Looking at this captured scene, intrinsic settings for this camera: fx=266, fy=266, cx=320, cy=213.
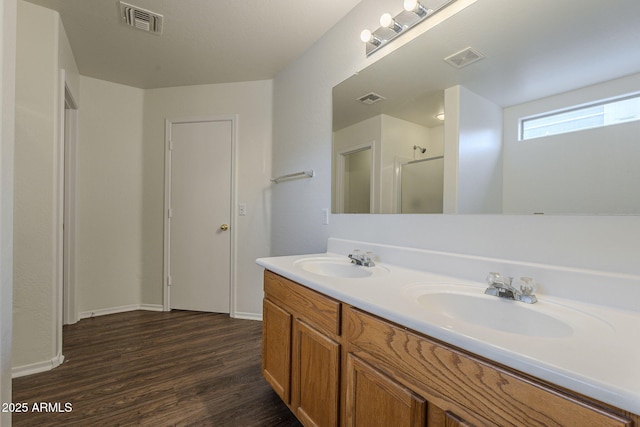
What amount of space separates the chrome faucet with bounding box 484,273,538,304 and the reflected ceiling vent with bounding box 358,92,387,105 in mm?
1071

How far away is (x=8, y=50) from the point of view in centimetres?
81

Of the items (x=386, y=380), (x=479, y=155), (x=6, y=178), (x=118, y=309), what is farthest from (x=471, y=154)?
(x=118, y=309)

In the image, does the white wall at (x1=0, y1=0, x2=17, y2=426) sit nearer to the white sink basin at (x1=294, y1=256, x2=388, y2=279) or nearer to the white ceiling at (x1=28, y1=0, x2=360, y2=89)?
the white sink basin at (x1=294, y1=256, x2=388, y2=279)

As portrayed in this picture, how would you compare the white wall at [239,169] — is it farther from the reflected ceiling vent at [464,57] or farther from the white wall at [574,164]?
the white wall at [574,164]

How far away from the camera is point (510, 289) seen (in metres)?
0.82

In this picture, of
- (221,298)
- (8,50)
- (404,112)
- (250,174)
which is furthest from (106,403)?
(404,112)

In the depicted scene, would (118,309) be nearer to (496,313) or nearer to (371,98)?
(371,98)

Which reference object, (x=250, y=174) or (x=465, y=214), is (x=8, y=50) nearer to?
(x=465, y=214)

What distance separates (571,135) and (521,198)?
0.77 ft

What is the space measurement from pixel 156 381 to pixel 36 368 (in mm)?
853

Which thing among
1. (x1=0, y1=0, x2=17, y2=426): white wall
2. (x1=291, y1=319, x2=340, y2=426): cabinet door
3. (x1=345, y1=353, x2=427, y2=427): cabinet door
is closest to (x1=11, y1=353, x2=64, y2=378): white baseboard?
(x1=0, y1=0, x2=17, y2=426): white wall

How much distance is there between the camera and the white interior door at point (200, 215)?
2740 mm

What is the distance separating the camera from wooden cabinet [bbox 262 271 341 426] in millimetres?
974

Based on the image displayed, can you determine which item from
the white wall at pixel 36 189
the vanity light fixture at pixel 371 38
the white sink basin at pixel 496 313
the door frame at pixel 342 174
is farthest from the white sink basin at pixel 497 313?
the white wall at pixel 36 189
